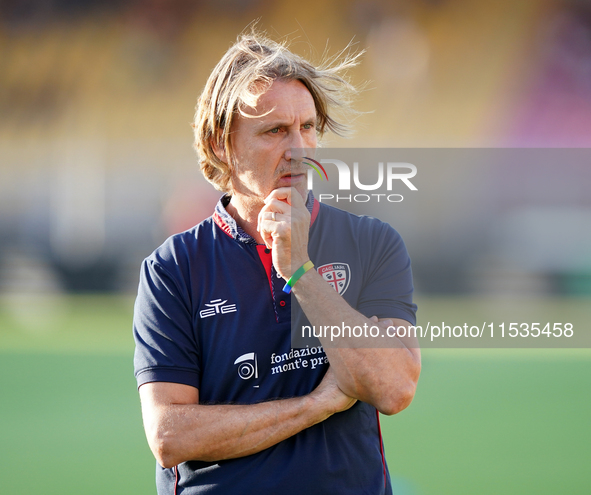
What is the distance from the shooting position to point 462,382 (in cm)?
479

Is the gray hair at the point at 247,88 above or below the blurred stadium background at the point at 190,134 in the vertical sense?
below

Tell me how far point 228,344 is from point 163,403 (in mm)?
201

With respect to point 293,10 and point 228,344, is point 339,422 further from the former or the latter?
point 293,10

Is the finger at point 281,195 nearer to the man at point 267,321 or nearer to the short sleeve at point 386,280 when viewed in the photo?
the man at point 267,321

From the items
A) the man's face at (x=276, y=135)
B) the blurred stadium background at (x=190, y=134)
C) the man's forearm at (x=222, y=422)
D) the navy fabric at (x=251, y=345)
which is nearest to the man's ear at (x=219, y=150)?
the man's face at (x=276, y=135)

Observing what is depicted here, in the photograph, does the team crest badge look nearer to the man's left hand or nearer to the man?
the man

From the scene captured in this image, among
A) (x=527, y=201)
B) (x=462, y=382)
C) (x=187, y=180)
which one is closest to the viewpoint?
(x=462, y=382)

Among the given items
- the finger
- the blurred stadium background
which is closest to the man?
the finger

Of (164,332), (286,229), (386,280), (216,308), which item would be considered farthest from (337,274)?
(164,332)

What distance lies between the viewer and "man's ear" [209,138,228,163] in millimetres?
1663

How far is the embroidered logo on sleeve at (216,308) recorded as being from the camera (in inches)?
55.9

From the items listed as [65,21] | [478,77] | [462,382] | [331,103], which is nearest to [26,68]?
[65,21]

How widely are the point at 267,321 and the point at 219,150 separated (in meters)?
0.54

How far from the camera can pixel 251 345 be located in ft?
4.62
